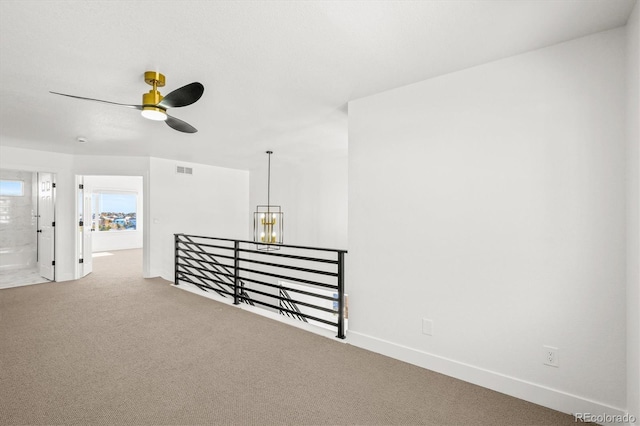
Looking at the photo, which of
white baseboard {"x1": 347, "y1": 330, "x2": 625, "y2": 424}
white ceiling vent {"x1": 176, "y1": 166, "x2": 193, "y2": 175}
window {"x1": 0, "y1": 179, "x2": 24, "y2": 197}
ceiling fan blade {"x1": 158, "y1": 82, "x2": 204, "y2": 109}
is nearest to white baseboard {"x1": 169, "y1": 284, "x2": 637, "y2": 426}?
white baseboard {"x1": 347, "y1": 330, "x2": 625, "y2": 424}

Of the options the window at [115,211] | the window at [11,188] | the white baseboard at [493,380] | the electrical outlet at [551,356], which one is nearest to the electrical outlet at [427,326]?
the white baseboard at [493,380]

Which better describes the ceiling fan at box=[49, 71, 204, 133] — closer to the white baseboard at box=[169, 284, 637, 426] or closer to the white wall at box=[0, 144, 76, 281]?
the white baseboard at box=[169, 284, 637, 426]

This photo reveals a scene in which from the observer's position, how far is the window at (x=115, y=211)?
9.83 metres

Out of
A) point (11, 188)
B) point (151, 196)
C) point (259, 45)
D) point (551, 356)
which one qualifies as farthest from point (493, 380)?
point (11, 188)

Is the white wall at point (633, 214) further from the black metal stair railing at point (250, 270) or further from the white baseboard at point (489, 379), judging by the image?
the black metal stair railing at point (250, 270)

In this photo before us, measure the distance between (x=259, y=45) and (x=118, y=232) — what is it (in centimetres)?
1075

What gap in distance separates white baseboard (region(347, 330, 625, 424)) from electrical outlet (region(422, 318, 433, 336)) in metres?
0.18

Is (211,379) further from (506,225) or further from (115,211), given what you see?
(115,211)

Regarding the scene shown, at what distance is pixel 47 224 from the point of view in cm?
580

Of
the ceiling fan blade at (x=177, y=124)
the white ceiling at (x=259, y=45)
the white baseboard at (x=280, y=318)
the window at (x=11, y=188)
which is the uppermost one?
the white ceiling at (x=259, y=45)

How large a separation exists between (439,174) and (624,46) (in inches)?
51.9

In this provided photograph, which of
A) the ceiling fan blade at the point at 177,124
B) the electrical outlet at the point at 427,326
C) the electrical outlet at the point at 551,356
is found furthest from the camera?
the ceiling fan blade at the point at 177,124

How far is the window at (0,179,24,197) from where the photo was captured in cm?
651

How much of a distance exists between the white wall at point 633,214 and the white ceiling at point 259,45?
0.85ft
